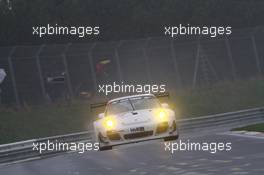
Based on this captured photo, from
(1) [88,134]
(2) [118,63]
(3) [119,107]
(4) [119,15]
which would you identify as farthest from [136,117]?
(4) [119,15]

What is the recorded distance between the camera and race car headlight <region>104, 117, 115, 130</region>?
15.5 metres

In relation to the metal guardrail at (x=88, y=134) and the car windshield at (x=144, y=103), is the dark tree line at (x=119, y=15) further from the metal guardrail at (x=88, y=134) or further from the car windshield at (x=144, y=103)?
the car windshield at (x=144, y=103)

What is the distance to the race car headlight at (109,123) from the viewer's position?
50.9ft

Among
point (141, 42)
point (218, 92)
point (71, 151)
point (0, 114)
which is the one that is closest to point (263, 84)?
point (218, 92)

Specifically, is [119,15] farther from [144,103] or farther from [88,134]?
[144,103]

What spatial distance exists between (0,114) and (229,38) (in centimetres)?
1463

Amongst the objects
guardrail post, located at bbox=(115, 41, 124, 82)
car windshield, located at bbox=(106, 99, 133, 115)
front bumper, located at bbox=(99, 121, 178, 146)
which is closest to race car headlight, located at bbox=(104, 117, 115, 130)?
front bumper, located at bbox=(99, 121, 178, 146)

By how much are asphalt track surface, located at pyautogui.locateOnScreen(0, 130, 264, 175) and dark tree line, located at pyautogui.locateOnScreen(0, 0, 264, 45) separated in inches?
838

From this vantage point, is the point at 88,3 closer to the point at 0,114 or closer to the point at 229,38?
the point at 229,38

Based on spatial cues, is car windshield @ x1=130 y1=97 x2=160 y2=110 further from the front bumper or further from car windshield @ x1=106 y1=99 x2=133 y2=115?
the front bumper

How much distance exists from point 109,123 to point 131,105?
120cm

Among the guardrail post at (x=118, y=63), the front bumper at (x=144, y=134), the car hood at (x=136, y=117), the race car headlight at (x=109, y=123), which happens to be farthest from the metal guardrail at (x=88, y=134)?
the guardrail post at (x=118, y=63)

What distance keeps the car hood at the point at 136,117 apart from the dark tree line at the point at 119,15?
26043 mm

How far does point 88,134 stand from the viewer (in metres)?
24.9
